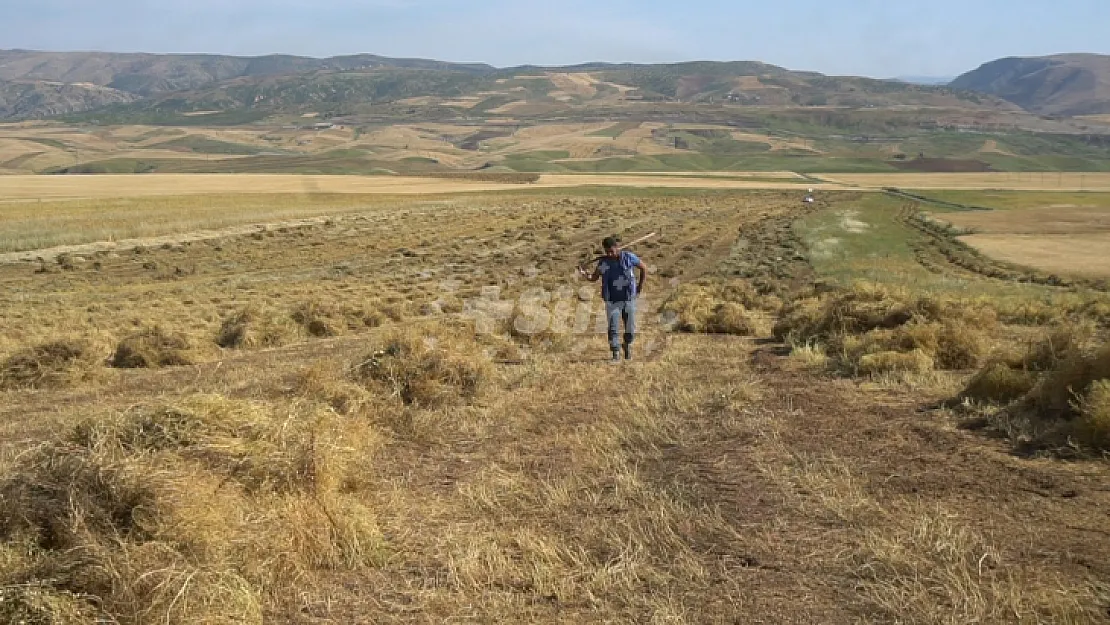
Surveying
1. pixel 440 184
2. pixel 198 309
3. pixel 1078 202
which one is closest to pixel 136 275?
pixel 198 309

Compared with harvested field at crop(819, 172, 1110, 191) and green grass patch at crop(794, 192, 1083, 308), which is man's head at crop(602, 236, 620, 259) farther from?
harvested field at crop(819, 172, 1110, 191)

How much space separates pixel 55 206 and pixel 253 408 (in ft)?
210

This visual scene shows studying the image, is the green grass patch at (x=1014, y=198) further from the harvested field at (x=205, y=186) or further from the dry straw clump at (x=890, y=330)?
the dry straw clump at (x=890, y=330)

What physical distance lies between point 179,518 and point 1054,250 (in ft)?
157

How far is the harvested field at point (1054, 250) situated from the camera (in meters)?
35.2

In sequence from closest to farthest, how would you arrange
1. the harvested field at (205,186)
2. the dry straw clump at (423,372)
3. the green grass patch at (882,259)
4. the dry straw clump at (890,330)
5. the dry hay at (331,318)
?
the dry straw clump at (423,372)
the dry straw clump at (890,330)
the dry hay at (331,318)
the green grass patch at (882,259)
the harvested field at (205,186)

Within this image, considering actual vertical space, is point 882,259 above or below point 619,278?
below

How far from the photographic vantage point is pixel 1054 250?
42.9 m

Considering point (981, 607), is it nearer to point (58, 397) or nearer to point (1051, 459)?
point (1051, 459)

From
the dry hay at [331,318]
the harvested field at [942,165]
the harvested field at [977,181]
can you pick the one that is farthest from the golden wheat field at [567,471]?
the harvested field at [942,165]

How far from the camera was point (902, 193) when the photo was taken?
103188mm

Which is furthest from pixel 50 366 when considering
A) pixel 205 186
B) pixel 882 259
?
pixel 205 186

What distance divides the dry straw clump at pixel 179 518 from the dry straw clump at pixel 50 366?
6.88 metres

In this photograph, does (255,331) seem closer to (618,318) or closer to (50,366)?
(50,366)
